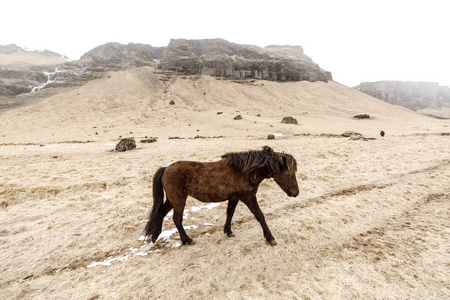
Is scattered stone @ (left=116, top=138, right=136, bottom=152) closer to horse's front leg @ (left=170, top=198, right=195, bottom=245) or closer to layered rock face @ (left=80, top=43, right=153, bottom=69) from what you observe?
horse's front leg @ (left=170, top=198, right=195, bottom=245)

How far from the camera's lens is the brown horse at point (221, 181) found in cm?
473

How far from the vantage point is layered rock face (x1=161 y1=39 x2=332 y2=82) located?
84.8m

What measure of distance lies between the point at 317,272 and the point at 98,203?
710 cm

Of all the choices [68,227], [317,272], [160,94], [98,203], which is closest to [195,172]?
[317,272]

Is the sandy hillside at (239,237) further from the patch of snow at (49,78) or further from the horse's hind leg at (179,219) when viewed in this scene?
the patch of snow at (49,78)

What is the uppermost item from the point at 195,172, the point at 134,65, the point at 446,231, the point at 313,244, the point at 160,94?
the point at 134,65

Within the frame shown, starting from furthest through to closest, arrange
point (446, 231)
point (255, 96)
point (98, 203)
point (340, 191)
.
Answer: point (255, 96) < point (340, 191) < point (98, 203) < point (446, 231)

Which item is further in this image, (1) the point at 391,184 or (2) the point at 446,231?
(1) the point at 391,184

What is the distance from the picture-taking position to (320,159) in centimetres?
1268

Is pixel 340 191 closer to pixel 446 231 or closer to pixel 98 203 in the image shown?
pixel 446 231

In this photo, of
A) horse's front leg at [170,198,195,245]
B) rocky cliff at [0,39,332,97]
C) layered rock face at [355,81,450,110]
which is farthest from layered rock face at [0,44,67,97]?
layered rock face at [355,81,450,110]

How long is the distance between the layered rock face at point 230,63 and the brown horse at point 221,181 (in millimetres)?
84340

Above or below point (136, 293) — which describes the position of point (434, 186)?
above

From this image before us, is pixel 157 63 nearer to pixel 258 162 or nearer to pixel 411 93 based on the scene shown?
pixel 258 162
